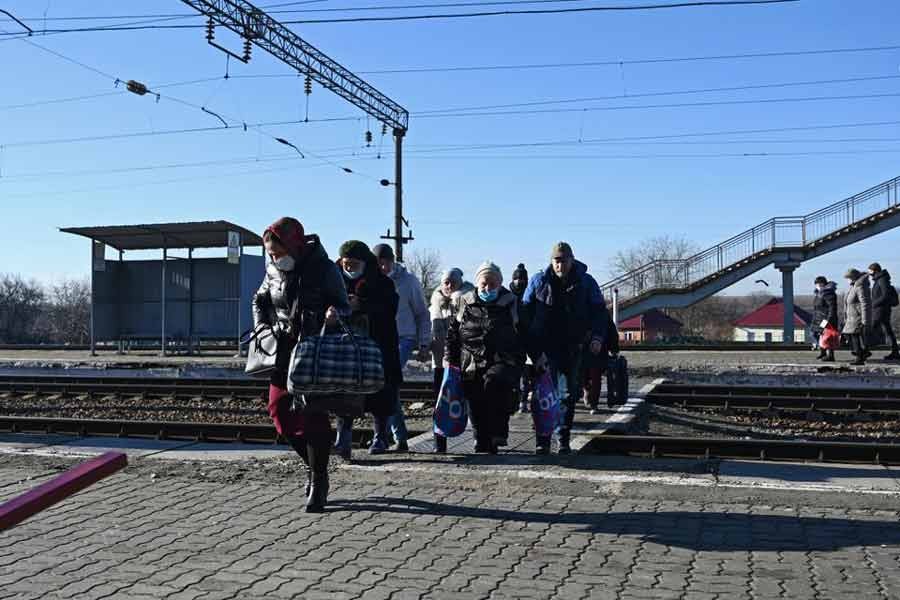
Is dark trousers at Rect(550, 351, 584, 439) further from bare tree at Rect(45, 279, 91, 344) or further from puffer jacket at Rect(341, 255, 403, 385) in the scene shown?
bare tree at Rect(45, 279, 91, 344)

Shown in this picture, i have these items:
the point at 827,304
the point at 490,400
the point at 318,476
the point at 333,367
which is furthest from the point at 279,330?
the point at 827,304

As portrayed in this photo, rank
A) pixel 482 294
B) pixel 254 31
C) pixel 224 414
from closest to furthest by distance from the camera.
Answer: pixel 482 294
pixel 224 414
pixel 254 31

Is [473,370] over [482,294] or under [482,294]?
under

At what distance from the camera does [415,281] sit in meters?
8.77

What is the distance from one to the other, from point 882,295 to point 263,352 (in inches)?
595

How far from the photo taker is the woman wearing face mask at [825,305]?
18.6 metres

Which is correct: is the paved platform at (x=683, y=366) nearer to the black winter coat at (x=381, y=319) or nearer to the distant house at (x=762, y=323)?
the black winter coat at (x=381, y=319)

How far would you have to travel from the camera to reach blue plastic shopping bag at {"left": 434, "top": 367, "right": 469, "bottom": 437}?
7867 millimetres

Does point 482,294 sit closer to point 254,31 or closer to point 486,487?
point 486,487

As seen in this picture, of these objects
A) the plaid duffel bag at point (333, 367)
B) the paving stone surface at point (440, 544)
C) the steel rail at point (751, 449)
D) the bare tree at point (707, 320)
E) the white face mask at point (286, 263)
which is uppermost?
the bare tree at point (707, 320)

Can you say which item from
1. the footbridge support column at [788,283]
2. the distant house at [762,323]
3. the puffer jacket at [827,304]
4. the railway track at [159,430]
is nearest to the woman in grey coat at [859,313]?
the puffer jacket at [827,304]

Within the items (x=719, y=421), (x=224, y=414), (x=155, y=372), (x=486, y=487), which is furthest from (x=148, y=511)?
(x=155, y=372)

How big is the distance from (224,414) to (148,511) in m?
6.77

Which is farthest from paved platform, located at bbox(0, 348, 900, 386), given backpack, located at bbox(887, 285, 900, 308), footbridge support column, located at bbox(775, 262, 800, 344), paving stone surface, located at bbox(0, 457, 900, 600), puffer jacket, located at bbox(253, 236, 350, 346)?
puffer jacket, located at bbox(253, 236, 350, 346)
